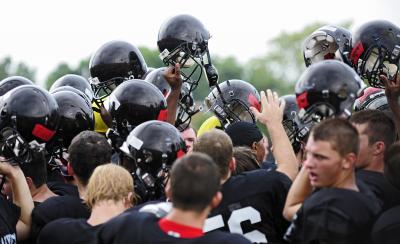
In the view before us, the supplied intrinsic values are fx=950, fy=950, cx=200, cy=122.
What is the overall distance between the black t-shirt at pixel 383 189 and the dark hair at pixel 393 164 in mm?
202

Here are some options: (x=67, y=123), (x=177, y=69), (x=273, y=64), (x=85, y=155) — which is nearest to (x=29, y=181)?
(x=85, y=155)

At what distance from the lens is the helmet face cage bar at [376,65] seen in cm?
789

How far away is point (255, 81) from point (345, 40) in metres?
81.4

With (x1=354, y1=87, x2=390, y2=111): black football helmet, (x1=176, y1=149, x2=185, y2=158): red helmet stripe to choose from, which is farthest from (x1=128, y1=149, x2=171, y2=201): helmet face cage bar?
(x1=354, y1=87, x2=390, y2=111): black football helmet

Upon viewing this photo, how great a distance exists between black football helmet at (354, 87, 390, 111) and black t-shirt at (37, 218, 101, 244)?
3.43 metres

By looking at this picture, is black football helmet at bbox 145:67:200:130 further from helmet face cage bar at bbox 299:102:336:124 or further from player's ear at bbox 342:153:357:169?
player's ear at bbox 342:153:357:169

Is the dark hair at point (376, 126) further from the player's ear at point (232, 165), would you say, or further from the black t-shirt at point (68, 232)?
the black t-shirt at point (68, 232)

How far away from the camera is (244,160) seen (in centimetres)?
741

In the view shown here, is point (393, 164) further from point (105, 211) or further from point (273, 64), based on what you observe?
point (273, 64)

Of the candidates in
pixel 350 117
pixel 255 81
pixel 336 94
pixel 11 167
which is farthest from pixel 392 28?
pixel 255 81

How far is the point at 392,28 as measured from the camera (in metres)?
8.03

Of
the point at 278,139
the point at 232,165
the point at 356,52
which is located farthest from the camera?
the point at 356,52

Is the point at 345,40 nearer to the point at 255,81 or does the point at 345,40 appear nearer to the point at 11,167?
the point at 11,167

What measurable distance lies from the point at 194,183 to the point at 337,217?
3.09 feet
